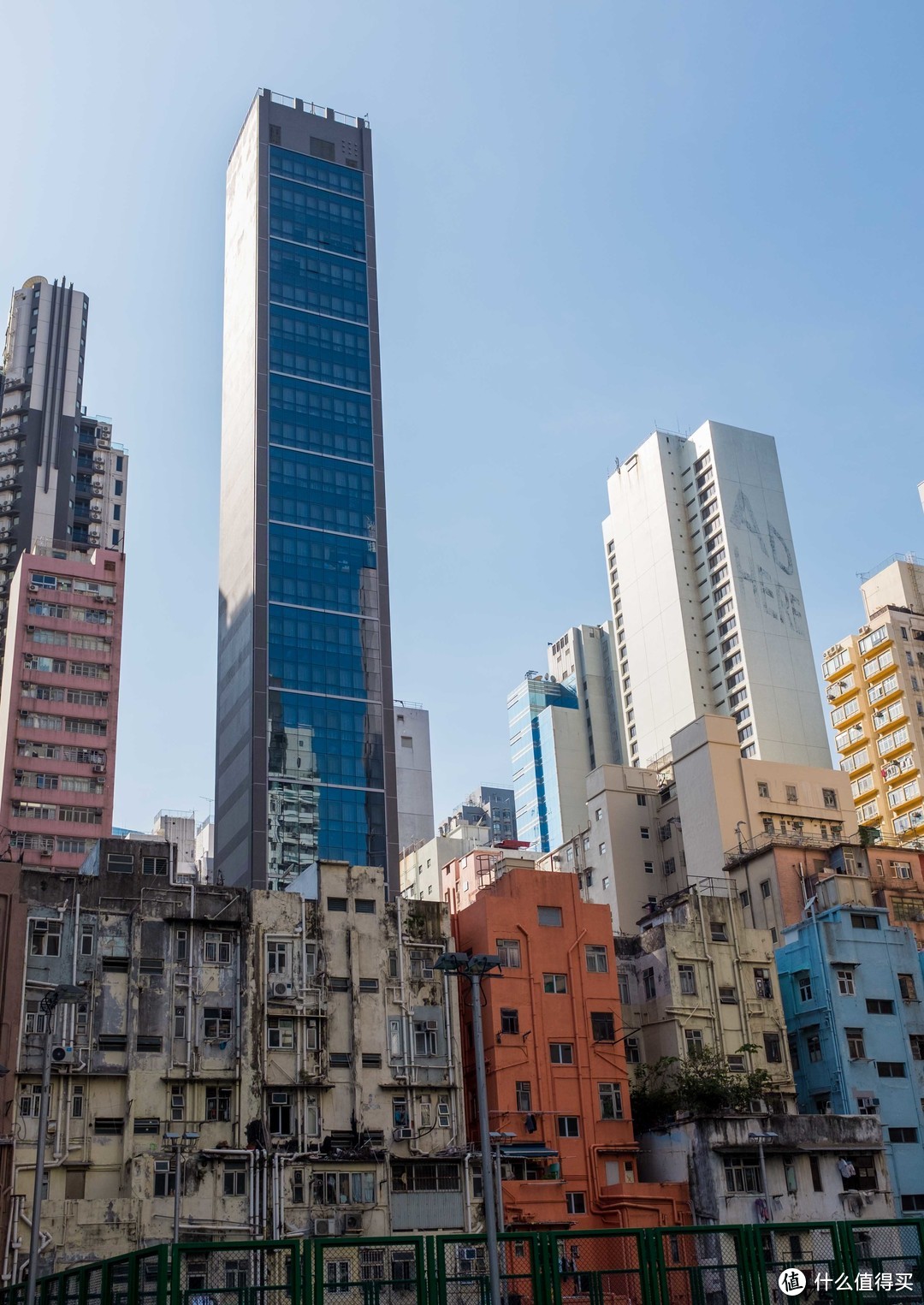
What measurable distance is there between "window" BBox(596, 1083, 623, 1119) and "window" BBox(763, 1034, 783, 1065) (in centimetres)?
814

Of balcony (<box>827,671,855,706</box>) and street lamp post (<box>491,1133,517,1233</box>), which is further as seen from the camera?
balcony (<box>827,671,855,706</box>)

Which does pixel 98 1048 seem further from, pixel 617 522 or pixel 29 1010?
pixel 617 522

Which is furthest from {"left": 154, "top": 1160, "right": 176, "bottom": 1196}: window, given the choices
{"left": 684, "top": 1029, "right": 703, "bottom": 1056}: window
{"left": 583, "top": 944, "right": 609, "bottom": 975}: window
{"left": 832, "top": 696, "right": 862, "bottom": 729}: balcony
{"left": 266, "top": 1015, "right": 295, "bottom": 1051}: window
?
{"left": 832, "top": 696, "right": 862, "bottom": 729}: balcony

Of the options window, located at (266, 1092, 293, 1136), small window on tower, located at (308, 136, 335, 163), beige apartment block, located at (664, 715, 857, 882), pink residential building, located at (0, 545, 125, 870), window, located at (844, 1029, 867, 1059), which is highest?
small window on tower, located at (308, 136, 335, 163)

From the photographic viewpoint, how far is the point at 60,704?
113000mm

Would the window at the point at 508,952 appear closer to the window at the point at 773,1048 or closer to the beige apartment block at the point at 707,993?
the beige apartment block at the point at 707,993

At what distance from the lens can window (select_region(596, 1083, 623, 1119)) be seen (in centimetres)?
6438

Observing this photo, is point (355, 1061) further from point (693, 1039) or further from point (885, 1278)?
point (885, 1278)

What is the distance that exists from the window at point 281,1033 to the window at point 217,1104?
269 cm

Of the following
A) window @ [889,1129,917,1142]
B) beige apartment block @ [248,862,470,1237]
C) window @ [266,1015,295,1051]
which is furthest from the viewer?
window @ [889,1129,917,1142]

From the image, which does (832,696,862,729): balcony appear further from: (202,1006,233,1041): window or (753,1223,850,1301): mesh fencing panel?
(753,1223,850,1301): mesh fencing panel

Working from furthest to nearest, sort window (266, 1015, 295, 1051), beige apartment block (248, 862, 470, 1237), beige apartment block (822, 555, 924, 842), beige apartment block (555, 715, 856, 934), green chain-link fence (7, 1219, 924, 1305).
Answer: beige apartment block (822, 555, 924, 842) → beige apartment block (555, 715, 856, 934) → window (266, 1015, 295, 1051) → beige apartment block (248, 862, 470, 1237) → green chain-link fence (7, 1219, 924, 1305)

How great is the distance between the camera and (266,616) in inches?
5428

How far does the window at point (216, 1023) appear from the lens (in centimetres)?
5941
